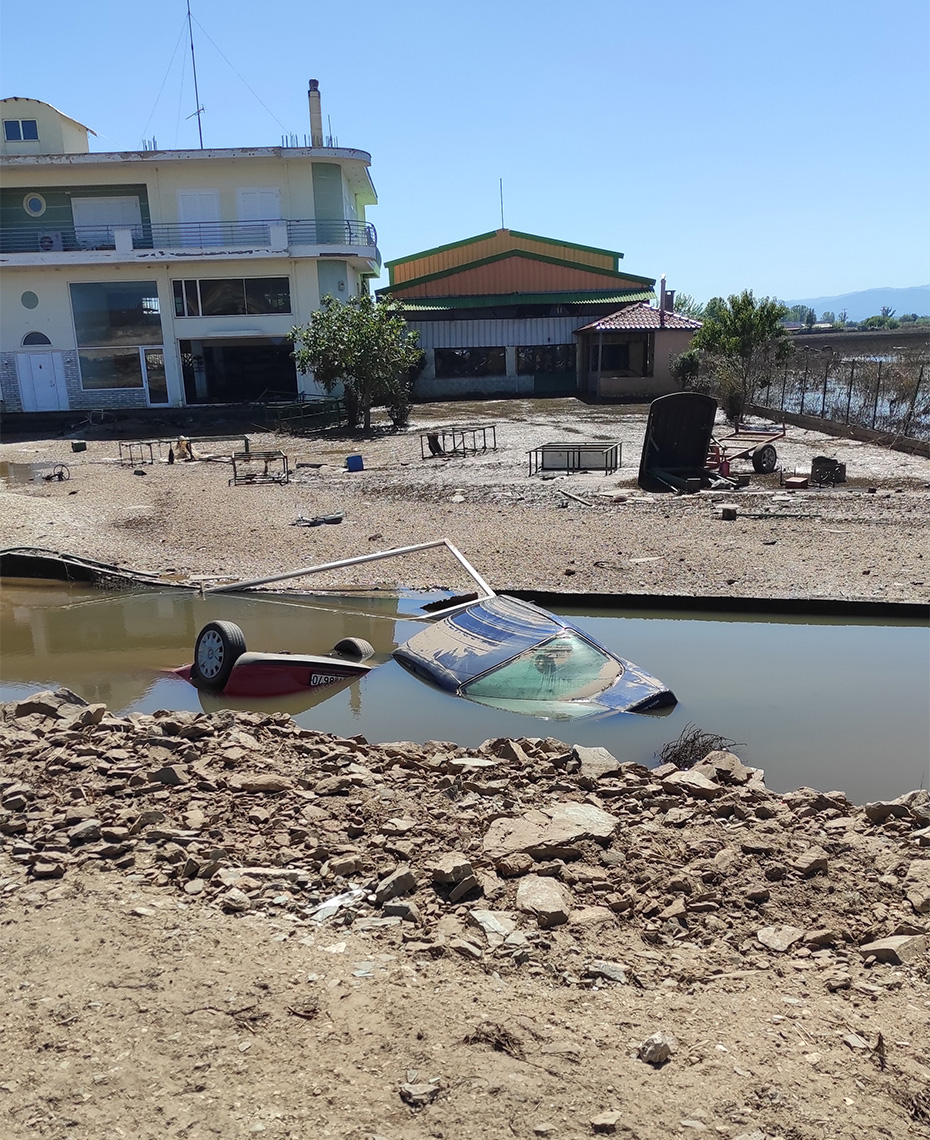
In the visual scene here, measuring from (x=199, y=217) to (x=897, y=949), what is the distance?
38.5 metres

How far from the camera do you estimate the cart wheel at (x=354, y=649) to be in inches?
410

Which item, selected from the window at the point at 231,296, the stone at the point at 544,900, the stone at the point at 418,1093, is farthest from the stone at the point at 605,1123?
the window at the point at 231,296

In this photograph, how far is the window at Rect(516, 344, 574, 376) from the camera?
145 ft

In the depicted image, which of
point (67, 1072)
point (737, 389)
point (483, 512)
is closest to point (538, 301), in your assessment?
point (737, 389)

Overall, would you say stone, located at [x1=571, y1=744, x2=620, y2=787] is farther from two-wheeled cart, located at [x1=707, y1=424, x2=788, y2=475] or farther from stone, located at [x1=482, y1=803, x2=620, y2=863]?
two-wheeled cart, located at [x1=707, y1=424, x2=788, y2=475]

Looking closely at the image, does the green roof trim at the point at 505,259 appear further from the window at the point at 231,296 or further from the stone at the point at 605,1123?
the stone at the point at 605,1123

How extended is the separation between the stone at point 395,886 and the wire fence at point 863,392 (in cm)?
2159

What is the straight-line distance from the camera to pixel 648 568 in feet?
42.9

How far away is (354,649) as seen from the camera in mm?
10461

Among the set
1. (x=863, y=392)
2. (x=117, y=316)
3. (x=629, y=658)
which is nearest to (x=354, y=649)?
(x=629, y=658)

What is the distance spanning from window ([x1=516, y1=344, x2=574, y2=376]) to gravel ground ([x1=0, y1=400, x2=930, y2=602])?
19.9 metres

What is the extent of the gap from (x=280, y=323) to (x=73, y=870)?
34823 mm

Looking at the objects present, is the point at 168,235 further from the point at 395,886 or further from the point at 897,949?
the point at 897,949

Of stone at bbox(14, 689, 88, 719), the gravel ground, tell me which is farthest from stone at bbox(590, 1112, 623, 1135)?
the gravel ground
